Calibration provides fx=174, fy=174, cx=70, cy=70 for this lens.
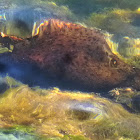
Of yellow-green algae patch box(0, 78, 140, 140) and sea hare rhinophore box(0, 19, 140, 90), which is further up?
sea hare rhinophore box(0, 19, 140, 90)

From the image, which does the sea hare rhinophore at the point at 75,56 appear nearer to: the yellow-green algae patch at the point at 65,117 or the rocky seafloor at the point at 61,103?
the rocky seafloor at the point at 61,103

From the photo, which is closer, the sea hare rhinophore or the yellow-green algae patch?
the yellow-green algae patch

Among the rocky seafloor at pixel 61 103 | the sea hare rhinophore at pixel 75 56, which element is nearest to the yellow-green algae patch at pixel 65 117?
the rocky seafloor at pixel 61 103

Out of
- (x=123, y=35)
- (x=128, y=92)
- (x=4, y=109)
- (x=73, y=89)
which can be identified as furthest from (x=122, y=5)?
(x=4, y=109)

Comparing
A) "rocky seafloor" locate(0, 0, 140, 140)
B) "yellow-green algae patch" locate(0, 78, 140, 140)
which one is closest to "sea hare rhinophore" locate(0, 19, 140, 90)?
"rocky seafloor" locate(0, 0, 140, 140)

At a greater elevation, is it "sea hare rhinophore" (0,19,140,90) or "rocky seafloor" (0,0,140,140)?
"sea hare rhinophore" (0,19,140,90)

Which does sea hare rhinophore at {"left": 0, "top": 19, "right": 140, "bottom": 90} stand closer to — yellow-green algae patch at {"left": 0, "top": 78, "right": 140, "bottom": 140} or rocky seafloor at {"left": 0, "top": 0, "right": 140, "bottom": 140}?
rocky seafloor at {"left": 0, "top": 0, "right": 140, "bottom": 140}
